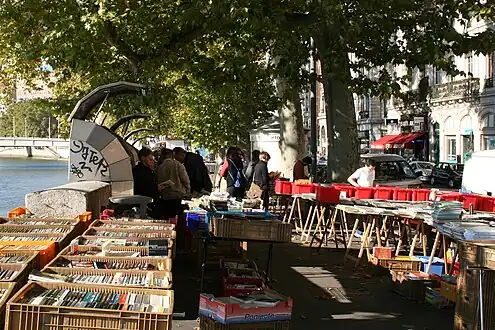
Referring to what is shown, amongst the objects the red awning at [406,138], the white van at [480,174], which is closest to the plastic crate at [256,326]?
the white van at [480,174]

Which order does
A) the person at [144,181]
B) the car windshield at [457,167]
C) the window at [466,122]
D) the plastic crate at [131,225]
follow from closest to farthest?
the plastic crate at [131,225], the person at [144,181], the car windshield at [457,167], the window at [466,122]

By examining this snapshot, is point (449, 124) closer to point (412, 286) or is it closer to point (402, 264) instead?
point (402, 264)

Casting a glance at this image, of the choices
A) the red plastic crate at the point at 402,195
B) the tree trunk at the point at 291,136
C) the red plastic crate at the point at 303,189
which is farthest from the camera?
the tree trunk at the point at 291,136

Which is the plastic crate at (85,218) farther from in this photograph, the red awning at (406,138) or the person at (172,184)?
the red awning at (406,138)

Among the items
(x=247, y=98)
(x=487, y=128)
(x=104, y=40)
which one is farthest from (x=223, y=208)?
(x=487, y=128)

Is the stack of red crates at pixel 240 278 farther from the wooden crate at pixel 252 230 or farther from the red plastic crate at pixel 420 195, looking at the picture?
the red plastic crate at pixel 420 195

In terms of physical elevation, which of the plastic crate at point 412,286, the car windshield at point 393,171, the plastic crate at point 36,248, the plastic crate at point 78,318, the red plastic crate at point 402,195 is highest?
the car windshield at point 393,171

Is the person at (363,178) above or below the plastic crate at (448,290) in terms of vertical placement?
above

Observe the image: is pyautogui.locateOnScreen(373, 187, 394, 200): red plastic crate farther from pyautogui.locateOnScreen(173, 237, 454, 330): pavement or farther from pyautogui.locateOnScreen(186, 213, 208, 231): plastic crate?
pyautogui.locateOnScreen(186, 213, 208, 231): plastic crate

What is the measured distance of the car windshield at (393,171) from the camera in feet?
70.9

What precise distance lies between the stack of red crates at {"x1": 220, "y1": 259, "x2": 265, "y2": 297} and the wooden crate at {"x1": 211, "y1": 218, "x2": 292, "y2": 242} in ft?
1.79

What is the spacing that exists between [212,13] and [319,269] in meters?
5.65

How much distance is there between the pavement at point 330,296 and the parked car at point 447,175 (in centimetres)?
2593

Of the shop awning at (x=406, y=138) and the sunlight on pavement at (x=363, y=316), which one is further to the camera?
the shop awning at (x=406, y=138)
